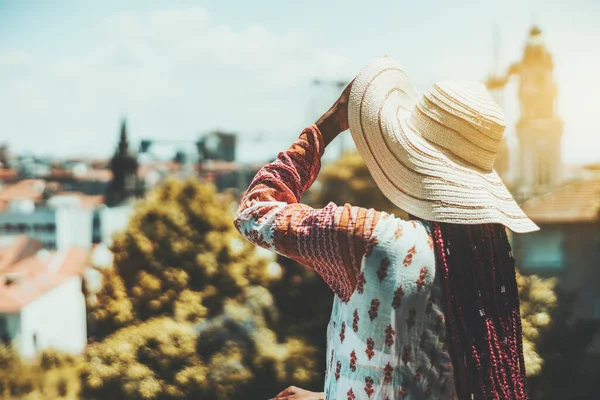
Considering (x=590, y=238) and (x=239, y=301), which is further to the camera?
(x=590, y=238)

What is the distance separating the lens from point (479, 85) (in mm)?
1130

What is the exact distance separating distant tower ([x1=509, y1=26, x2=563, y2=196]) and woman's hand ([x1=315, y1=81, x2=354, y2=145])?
Answer: 87.7ft

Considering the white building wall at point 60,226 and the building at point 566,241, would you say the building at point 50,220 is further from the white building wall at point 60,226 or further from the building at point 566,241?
the building at point 566,241

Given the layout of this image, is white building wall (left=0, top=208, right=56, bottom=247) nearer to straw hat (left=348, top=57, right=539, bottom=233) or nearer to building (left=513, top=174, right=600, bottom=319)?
Result: building (left=513, top=174, right=600, bottom=319)

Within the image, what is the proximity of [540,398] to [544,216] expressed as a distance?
11578 mm

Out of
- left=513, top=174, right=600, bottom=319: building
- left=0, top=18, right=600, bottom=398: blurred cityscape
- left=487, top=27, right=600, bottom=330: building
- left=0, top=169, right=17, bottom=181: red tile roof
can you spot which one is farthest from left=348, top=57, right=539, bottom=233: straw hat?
left=0, top=169, right=17, bottom=181: red tile roof

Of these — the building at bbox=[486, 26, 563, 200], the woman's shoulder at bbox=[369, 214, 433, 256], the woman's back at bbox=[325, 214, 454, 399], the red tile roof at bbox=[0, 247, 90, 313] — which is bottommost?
the red tile roof at bbox=[0, 247, 90, 313]

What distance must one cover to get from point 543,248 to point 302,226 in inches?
638

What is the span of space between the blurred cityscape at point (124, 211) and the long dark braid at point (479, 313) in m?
6.52

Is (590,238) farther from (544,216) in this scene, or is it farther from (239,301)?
(239,301)

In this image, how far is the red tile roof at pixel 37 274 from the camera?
2033 cm

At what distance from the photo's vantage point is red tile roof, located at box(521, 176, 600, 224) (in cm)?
1566

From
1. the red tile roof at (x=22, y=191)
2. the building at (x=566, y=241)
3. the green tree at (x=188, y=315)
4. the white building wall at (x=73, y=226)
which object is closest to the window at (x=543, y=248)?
the building at (x=566, y=241)

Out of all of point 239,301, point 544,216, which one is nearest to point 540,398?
point 239,301
